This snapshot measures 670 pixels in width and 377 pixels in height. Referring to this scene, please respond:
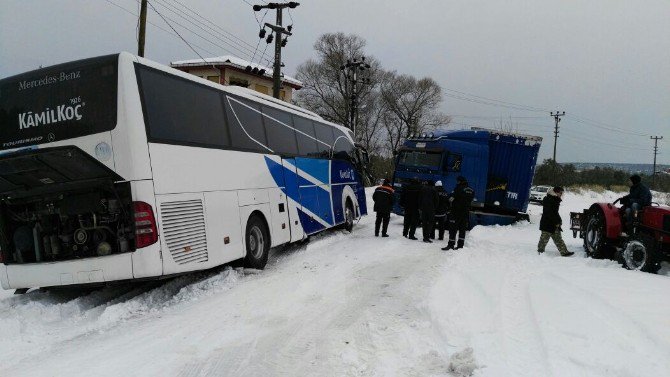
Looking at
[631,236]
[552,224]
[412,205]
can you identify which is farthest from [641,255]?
[412,205]

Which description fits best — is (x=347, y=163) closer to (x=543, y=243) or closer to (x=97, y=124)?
(x=543, y=243)

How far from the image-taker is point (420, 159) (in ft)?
52.7

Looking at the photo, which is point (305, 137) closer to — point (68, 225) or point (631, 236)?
point (68, 225)

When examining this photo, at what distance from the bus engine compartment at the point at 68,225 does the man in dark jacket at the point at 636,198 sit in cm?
896

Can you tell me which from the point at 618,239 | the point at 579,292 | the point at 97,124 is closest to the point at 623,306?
the point at 579,292

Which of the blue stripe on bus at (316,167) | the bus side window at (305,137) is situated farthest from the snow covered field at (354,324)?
the bus side window at (305,137)

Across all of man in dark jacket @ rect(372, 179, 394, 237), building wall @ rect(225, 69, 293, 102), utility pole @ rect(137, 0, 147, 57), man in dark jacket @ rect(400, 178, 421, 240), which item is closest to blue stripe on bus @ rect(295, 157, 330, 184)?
man in dark jacket @ rect(372, 179, 394, 237)

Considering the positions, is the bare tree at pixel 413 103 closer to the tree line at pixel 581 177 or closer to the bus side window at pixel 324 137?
the tree line at pixel 581 177

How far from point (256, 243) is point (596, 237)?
23.6 feet

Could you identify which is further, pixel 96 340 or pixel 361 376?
pixel 96 340

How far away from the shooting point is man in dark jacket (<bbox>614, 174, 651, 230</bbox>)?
909 cm

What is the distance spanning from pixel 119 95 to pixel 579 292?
21.4 feet

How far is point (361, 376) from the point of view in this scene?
3836 millimetres

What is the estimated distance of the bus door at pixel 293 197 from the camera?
390 inches
